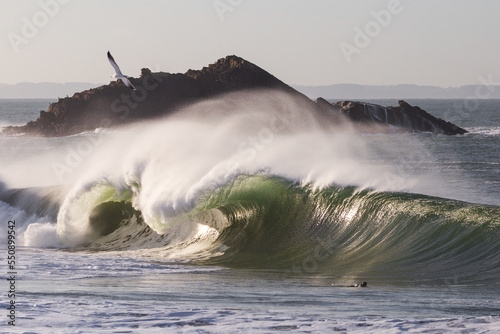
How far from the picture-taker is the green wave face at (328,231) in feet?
38.4

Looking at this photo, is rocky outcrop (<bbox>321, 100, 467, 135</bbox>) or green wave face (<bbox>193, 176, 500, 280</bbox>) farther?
rocky outcrop (<bbox>321, 100, 467, 135</bbox>)

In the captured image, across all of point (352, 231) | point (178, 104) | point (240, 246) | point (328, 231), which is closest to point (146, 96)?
point (178, 104)

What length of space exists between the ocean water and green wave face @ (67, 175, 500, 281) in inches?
1.4

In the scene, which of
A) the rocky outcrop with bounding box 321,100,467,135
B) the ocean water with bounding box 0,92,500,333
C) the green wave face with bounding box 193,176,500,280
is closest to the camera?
the ocean water with bounding box 0,92,500,333

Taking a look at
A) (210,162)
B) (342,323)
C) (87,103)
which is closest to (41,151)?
(87,103)

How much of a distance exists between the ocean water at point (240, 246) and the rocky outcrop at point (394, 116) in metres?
42.7

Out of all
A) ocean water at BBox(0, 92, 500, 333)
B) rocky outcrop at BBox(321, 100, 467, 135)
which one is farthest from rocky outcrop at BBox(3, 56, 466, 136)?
ocean water at BBox(0, 92, 500, 333)

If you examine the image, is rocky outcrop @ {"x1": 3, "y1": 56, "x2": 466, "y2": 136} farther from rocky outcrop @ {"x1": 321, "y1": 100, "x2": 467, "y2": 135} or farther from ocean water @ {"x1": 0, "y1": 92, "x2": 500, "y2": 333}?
ocean water @ {"x1": 0, "y1": 92, "x2": 500, "y2": 333}

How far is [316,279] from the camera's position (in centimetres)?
1091

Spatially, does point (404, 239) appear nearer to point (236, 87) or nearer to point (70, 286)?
point (70, 286)

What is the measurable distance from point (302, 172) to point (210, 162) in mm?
2512

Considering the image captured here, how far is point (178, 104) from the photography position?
74500 mm

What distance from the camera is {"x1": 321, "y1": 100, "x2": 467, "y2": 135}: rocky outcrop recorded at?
2741 inches

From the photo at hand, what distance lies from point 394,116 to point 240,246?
195 ft
